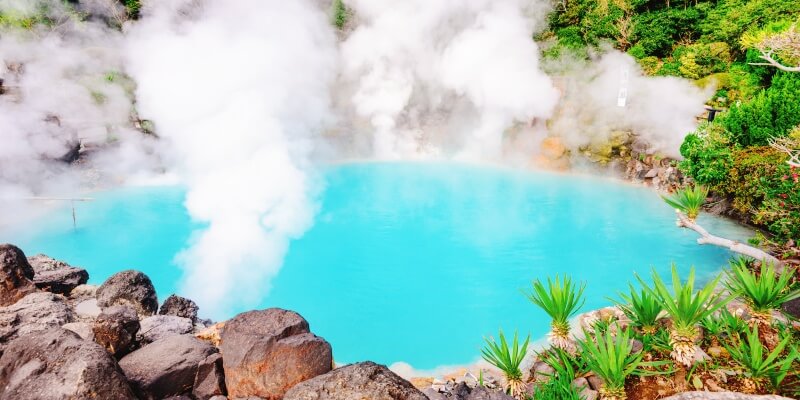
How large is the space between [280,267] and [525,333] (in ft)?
16.6

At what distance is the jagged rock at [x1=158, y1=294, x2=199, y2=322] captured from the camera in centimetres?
681

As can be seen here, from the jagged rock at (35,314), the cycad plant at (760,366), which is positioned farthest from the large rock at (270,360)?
the cycad plant at (760,366)

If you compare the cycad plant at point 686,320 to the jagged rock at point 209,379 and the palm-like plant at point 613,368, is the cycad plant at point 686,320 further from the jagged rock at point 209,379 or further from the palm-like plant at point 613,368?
the jagged rock at point 209,379

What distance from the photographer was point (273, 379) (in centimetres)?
346

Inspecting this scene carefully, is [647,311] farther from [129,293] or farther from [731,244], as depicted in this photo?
[129,293]

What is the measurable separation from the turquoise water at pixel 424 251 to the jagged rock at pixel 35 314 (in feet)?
11.3

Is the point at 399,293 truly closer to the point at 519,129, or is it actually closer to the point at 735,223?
the point at 735,223

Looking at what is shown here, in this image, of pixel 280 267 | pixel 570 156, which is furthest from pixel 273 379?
pixel 570 156

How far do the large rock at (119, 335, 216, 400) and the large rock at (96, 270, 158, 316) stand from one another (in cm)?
290

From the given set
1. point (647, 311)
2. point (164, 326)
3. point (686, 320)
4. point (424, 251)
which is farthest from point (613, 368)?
point (424, 251)

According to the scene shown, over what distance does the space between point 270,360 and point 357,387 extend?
0.96 m

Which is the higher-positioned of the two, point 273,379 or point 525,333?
point 525,333

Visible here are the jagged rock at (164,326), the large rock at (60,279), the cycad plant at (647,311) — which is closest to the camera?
the cycad plant at (647,311)

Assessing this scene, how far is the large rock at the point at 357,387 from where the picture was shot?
2816 mm
